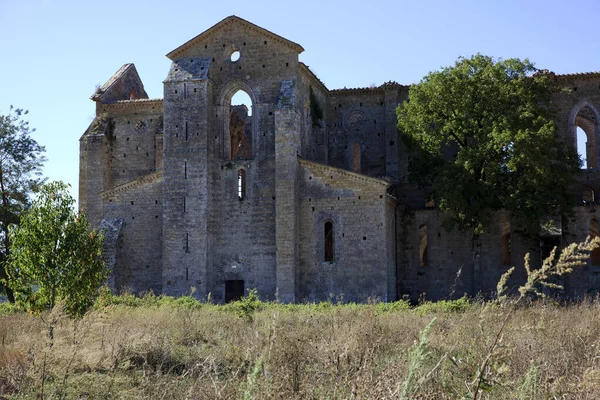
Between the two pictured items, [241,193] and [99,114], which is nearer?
[241,193]

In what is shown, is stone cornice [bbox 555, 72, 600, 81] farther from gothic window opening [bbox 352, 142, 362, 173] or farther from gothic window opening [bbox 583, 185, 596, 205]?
gothic window opening [bbox 352, 142, 362, 173]

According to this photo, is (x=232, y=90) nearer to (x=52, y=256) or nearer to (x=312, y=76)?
(x=312, y=76)

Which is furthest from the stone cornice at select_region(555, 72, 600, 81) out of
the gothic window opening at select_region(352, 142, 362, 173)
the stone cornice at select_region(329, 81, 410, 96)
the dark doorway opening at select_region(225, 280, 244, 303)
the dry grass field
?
the dry grass field

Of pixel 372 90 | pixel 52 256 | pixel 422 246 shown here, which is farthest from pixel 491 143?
pixel 52 256

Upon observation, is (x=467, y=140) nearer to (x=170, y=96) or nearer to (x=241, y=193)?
(x=241, y=193)

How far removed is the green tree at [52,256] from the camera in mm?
14711

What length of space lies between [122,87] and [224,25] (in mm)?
9677

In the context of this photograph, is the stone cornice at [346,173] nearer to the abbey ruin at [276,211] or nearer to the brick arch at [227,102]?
the abbey ruin at [276,211]

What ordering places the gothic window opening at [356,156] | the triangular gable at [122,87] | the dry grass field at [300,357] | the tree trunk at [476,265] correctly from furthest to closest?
1. the triangular gable at [122,87]
2. the gothic window opening at [356,156]
3. the tree trunk at [476,265]
4. the dry grass field at [300,357]

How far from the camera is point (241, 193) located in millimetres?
28922

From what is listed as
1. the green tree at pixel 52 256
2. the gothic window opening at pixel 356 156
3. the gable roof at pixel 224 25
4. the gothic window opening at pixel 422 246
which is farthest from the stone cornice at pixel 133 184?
the green tree at pixel 52 256

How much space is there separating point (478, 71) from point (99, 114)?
18.6 meters

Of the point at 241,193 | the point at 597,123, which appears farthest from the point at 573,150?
the point at 241,193

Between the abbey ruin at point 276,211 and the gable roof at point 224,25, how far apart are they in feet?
0.18
